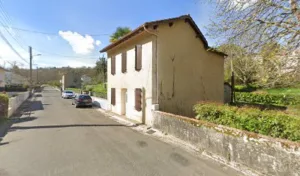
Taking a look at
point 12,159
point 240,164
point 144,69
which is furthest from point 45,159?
point 144,69

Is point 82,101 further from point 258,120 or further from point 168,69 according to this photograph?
point 258,120

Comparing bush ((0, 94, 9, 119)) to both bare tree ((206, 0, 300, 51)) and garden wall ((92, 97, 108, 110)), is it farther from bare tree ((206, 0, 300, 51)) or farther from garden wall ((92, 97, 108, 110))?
bare tree ((206, 0, 300, 51))

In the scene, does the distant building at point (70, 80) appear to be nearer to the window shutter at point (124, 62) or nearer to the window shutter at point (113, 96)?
the window shutter at point (113, 96)

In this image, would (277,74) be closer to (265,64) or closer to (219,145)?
(265,64)

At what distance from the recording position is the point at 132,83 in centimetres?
1291

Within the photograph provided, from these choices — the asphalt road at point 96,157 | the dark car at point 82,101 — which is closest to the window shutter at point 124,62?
the asphalt road at point 96,157

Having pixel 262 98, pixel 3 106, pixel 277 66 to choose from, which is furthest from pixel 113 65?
pixel 262 98

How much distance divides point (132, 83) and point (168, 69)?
9.26 feet

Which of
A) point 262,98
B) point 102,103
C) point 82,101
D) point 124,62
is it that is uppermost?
point 124,62

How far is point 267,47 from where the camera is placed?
258 inches

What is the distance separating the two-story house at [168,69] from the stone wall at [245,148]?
12.3 ft

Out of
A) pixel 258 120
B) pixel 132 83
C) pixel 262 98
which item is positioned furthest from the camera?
pixel 262 98

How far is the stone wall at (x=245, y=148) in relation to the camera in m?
4.31

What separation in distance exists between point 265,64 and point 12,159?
8.24 m
